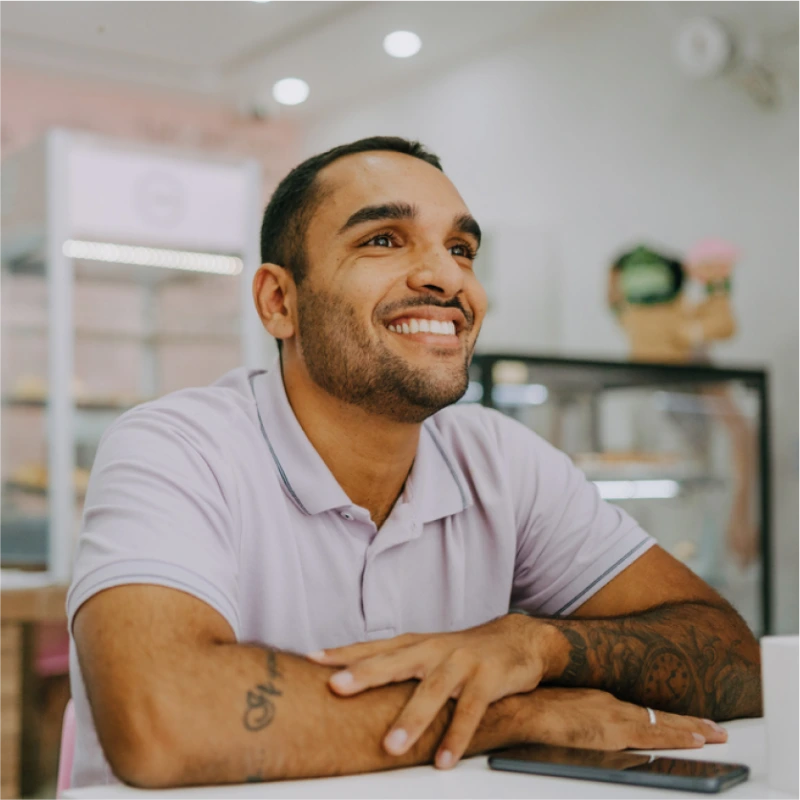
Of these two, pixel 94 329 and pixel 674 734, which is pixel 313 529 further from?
pixel 94 329

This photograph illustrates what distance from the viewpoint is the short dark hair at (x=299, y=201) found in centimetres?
155

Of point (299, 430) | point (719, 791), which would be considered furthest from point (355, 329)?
point (719, 791)

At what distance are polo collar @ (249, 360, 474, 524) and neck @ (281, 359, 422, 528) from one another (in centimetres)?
3

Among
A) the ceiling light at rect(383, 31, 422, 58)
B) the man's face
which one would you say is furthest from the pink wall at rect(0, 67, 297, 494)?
the man's face

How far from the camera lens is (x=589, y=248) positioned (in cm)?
489

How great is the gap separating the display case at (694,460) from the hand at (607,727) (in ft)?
7.11

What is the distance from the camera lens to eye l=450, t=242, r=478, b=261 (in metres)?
1.56

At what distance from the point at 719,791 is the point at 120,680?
0.55 m

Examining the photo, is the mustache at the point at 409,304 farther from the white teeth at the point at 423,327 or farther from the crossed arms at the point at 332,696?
the crossed arms at the point at 332,696

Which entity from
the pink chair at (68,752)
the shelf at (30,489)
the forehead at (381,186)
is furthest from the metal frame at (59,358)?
the pink chair at (68,752)

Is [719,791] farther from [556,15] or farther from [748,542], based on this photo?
Result: [556,15]

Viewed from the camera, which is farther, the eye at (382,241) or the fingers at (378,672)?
the eye at (382,241)

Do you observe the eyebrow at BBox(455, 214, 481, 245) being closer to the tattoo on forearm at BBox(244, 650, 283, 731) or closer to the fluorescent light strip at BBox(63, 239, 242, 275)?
the tattoo on forearm at BBox(244, 650, 283, 731)

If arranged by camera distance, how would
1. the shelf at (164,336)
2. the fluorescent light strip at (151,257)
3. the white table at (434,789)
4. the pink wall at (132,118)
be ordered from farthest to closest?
1. the pink wall at (132,118)
2. the shelf at (164,336)
3. the fluorescent light strip at (151,257)
4. the white table at (434,789)
